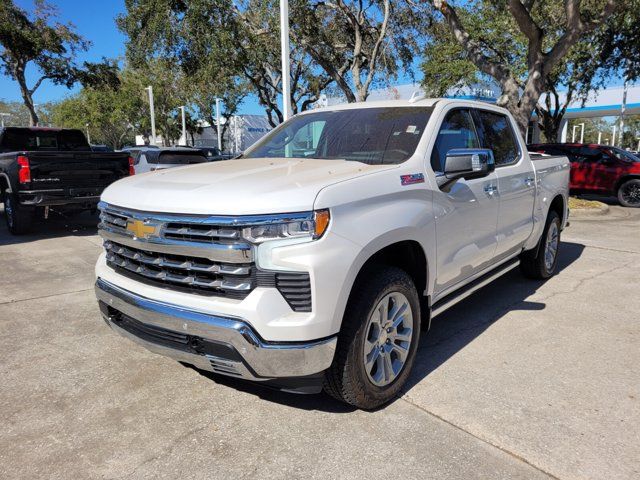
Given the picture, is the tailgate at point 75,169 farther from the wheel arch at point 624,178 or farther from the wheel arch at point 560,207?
the wheel arch at point 624,178

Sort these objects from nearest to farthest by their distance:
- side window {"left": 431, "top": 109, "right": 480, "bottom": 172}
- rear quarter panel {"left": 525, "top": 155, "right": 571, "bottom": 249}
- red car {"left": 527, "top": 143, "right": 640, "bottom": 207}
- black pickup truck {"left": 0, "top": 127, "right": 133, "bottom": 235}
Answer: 1. side window {"left": 431, "top": 109, "right": 480, "bottom": 172}
2. rear quarter panel {"left": 525, "top": 155, "right": 571, "bottom": 249}
3. black pickup truck {"left": 0, "top": 127, "right": 133, "bottom": 235}
4. red car {"left": 527, "top": 143, "right": 640, "bottom": 207}

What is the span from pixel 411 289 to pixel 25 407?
2.57 meters

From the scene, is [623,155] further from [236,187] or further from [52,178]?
[236,187]

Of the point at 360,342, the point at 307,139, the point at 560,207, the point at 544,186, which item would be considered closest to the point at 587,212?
the point at 560,207

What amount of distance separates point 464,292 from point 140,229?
96.8 inches

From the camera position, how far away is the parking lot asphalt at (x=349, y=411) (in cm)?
261

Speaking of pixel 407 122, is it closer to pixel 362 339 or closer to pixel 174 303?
pixel 362 339

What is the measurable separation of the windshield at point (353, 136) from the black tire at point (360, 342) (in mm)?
865

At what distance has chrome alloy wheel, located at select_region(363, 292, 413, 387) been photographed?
9.73 ft

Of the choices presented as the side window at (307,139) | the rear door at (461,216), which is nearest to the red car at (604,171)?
the rear door at (461,216)

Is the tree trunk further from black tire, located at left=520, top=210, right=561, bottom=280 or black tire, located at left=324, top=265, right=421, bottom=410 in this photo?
black tire, located at left=324, top=265, right=421, bottom=410

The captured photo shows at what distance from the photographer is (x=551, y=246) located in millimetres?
6023

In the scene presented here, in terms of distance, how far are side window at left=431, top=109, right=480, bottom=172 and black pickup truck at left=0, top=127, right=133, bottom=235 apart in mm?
6682

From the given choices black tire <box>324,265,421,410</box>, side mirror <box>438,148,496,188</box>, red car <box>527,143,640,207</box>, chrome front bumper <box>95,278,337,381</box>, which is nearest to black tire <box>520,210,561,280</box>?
side mirror <box>438,148,496,188</box>
